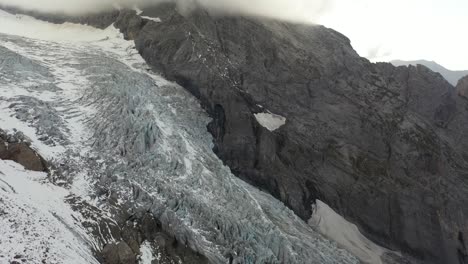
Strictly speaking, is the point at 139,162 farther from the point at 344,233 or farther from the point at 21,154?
the point at 344,233

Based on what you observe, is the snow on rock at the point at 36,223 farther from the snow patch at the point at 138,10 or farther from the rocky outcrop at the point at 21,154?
the snow patch at the point at 138,10

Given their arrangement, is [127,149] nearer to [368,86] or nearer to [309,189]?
[309,189]

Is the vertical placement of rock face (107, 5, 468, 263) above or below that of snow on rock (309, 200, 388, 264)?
above

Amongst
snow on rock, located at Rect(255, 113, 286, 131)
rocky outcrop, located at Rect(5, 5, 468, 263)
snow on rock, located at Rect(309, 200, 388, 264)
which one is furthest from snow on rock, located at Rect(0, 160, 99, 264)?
snow on rock, located at Rect(255, 113, 286, 131)

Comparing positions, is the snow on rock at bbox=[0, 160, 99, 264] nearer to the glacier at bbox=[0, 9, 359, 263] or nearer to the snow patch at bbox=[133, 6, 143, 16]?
the glacier at bbox=[0, 9, 359, 263]

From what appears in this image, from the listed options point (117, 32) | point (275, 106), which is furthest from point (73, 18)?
point (275, 106)

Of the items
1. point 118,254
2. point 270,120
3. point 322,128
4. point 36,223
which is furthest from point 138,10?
point 36,223

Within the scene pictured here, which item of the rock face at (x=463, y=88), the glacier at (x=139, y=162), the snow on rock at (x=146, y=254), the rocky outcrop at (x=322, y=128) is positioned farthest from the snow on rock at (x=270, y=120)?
the rock face at (x=463, y=88)
